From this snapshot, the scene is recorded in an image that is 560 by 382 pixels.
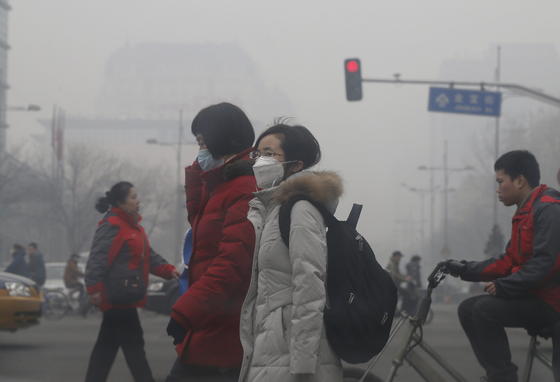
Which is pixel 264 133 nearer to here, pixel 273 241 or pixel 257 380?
pixel 273 241

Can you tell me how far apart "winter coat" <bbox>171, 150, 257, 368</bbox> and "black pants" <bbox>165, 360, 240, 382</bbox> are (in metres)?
0.03

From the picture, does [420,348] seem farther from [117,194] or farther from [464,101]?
[464,101]

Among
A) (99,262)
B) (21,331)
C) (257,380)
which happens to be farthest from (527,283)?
(21,331)

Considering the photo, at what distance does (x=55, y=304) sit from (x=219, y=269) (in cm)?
2129

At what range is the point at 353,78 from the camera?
72.9ft

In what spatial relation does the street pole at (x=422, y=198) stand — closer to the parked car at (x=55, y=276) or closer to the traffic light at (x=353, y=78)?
the parked car at (x=55, y=276)

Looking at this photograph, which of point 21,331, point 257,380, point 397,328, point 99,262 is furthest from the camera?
point 21,331

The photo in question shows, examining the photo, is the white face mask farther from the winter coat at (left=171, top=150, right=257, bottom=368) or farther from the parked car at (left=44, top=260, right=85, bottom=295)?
the parked car at (left=44, top=260, right=85, bottom=295)

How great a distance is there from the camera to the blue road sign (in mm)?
24703

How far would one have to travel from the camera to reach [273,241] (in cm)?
429

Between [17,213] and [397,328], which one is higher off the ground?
[397,328]

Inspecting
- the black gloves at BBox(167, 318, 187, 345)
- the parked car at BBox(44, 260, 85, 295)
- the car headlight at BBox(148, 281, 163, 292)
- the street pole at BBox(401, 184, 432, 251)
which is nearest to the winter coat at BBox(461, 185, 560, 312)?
the black gloves at BBox(167, 318, 187, 345)

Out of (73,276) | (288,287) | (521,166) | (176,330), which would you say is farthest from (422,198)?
(288,287)

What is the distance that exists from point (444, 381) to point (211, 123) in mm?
1534
